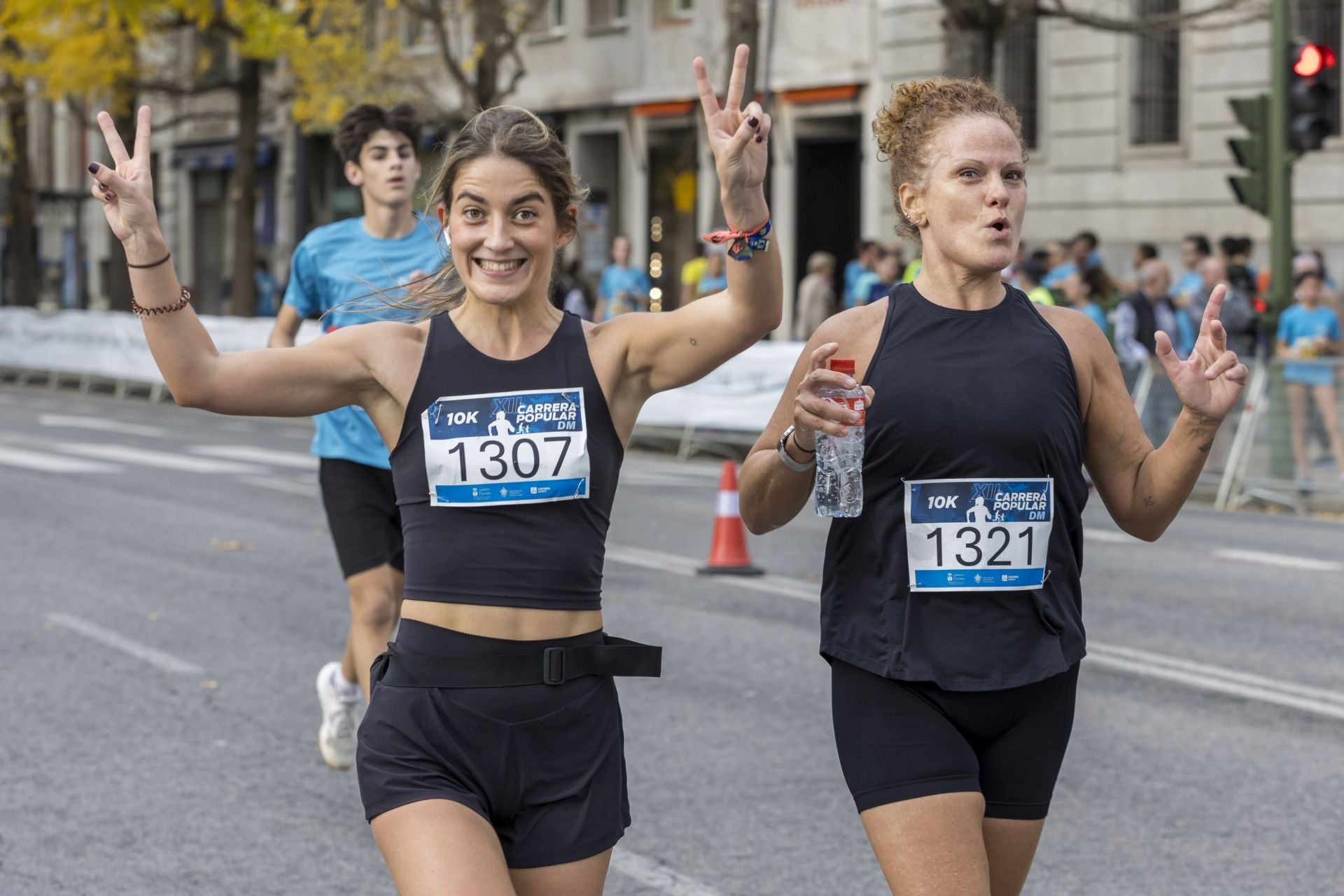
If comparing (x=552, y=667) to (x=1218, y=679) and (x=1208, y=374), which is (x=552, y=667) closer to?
(x=1208, y=374)

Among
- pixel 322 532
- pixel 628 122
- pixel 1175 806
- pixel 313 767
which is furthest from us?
pixel 628 122

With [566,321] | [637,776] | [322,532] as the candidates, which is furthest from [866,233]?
[566,321]

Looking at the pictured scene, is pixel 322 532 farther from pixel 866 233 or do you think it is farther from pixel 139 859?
pixel 866 233

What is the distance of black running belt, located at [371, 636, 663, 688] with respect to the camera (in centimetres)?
355

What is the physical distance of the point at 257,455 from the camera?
19.3 m

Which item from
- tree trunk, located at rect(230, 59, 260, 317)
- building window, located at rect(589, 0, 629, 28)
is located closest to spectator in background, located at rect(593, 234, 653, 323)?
tree trunk, located at rect(230, 59, 260, 317)

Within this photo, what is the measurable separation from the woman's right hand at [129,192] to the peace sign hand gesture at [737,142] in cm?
93

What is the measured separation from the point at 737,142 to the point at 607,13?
107ft

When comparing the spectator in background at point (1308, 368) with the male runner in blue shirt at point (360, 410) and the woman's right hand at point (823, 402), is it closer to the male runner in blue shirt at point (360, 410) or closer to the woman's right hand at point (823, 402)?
the male runner in blue shirt at point (360, 410)

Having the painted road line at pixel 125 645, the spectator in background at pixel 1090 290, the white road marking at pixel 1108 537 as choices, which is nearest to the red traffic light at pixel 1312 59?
the spectator in background at pixel 1090 290

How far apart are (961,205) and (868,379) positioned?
0.35 metres

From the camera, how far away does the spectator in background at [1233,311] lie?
1700 cm

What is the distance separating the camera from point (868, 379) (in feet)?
12.0

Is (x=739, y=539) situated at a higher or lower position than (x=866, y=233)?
lower
